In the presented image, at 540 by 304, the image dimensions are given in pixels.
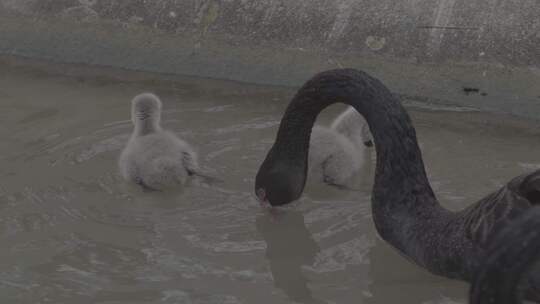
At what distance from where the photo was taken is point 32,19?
6914mm

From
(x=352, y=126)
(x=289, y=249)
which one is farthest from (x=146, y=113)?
(x=289, y=249)

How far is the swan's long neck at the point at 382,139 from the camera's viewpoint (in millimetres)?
4344

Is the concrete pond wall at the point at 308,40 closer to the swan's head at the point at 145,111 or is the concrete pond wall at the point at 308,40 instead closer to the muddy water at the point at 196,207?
the muddy water at the point at 196,207

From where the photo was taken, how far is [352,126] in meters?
5.67

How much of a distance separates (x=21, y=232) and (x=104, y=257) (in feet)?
1.55

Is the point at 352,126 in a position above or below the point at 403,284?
above


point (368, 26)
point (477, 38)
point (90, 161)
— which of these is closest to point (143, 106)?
point (90, 161)

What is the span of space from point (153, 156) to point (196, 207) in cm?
39

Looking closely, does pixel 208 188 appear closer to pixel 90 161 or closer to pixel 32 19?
pixel 90 161

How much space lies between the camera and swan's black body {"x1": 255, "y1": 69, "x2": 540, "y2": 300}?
3830 mm

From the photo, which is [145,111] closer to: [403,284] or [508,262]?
[403,284]

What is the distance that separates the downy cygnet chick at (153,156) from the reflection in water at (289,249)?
0.54 metres

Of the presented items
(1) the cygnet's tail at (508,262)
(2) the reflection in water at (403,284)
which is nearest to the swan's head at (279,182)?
(2) the reflection in water at (403,284)

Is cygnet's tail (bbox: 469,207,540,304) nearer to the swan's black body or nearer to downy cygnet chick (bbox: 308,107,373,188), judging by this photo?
the swan's black body
